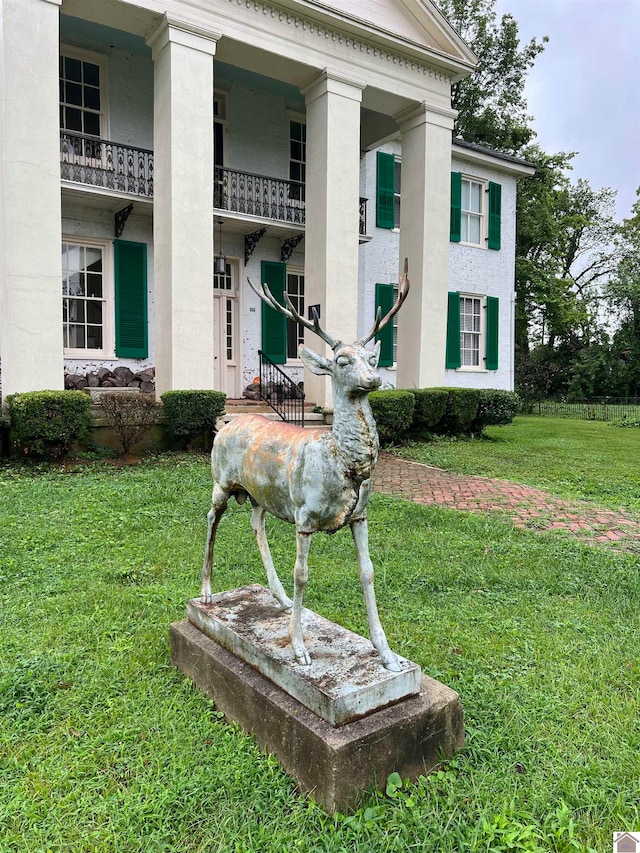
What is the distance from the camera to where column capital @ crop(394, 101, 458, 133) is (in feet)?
44.2

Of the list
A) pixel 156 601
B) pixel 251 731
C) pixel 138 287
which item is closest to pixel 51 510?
pixel 156 601

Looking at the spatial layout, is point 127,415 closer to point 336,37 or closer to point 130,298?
point 130,298

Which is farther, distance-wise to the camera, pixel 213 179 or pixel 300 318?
pixel 213 179

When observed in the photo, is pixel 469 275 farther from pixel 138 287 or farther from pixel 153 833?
pixel 153 833

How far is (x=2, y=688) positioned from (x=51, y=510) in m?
3.64

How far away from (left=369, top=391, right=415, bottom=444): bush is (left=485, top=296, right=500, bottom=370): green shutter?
7330mm

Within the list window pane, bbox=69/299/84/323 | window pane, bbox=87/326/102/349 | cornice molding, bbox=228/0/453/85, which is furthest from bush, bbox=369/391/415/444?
cornice molding, bbox=228/0/453/85

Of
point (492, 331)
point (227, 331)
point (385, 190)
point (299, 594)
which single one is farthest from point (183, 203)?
point (492, 331)

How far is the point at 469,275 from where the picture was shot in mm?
17766

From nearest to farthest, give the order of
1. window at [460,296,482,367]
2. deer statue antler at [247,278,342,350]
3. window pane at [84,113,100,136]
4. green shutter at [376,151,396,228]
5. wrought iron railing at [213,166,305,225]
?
deer statue antler at [247,278,342,350] → window pane at [84,113,100,136] → wrought iron railing at [213,166,305,225] → green shutter at [376,151,396,228] → window at [460,296,482,367]

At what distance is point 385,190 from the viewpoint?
15.9 metres

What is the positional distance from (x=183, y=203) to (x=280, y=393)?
4.49 m

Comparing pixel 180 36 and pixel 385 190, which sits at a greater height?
pixel 180 36

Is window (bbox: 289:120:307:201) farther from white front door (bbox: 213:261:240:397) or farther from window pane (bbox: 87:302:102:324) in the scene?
window pane (bbox: 87:302:102:324)
